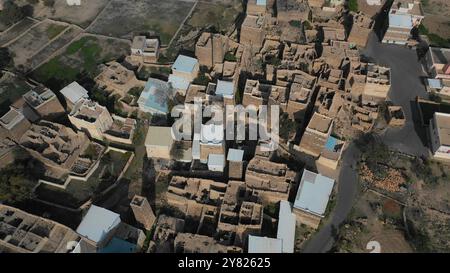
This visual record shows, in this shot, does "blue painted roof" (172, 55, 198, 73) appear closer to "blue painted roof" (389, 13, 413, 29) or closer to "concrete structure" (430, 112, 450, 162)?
"blue painted roof" (389, 13, 413, 29)

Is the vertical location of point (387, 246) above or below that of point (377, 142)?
below

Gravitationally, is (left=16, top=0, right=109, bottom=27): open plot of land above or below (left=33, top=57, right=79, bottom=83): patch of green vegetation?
above

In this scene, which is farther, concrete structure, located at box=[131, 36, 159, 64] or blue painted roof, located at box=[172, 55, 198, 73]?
concrete structure, located at box=[131, 36, 159, 64]

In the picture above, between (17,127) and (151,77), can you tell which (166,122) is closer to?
(151,77)

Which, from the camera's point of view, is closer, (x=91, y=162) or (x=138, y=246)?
(x=138, y=246)

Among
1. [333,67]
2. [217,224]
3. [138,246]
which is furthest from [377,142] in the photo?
[138,246]

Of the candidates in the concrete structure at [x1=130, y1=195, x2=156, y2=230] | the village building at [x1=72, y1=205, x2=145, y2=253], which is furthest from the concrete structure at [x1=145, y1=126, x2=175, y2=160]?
the village building at [x1=72, y1=205, x2=145, y2=253]
